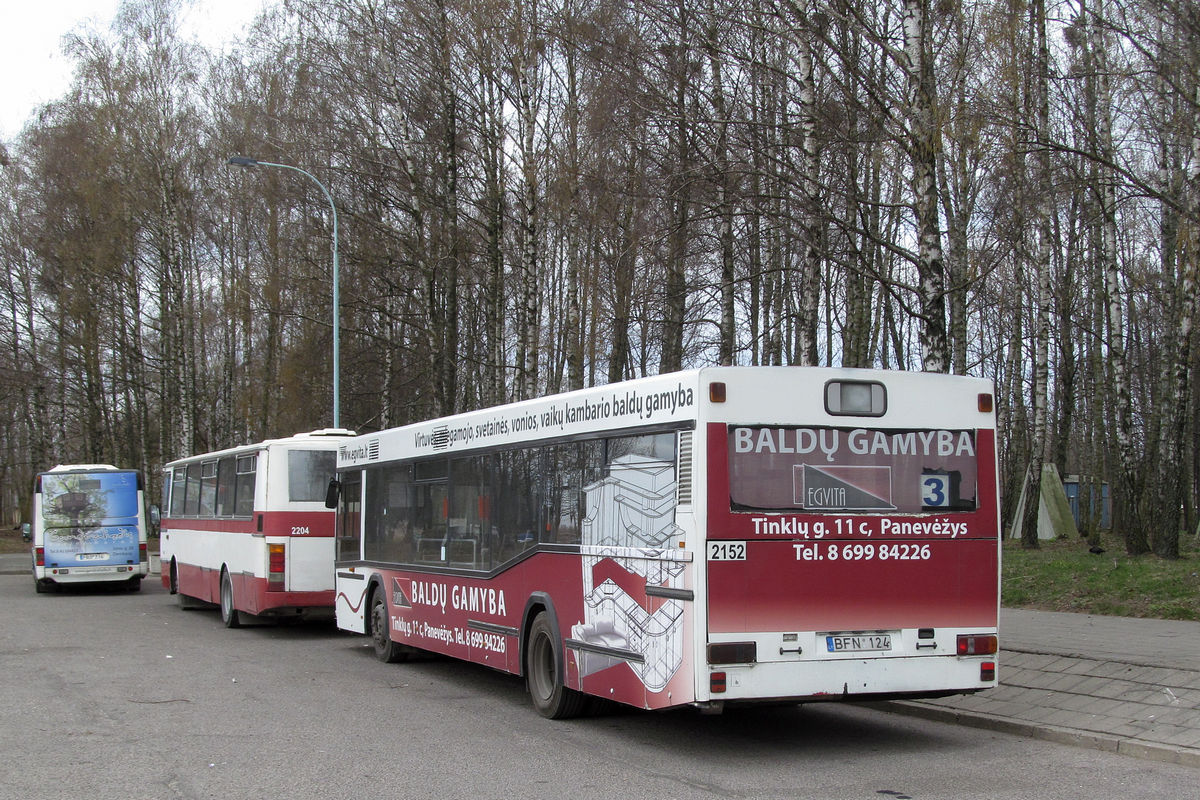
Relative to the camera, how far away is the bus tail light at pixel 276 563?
1705 cm

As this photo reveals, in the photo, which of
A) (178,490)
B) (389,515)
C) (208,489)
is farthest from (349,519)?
(178,490)

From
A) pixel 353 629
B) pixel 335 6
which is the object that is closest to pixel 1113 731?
pixel 353 629

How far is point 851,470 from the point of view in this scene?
859cm

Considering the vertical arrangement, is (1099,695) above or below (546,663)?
below

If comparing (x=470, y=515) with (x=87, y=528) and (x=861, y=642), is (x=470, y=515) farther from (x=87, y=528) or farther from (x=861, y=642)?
(x=87, y=528)

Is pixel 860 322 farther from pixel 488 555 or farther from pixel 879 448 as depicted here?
pixel 879 448

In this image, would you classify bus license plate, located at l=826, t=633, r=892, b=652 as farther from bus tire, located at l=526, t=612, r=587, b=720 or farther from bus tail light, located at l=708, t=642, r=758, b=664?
bus tire, located at l=526, t=612, r=587, b=720

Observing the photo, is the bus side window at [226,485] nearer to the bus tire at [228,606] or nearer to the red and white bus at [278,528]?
the red and white bus at [278,528]

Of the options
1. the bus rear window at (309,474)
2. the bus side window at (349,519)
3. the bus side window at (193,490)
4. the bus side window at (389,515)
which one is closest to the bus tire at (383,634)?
the bus side window at (389,515)

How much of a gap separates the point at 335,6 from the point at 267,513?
15985mm

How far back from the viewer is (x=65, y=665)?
13859 millimetres

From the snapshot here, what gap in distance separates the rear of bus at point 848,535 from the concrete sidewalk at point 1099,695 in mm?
992

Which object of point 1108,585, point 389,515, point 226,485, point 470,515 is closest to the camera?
point 470,515

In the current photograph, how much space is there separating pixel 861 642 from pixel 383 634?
7.64 m
